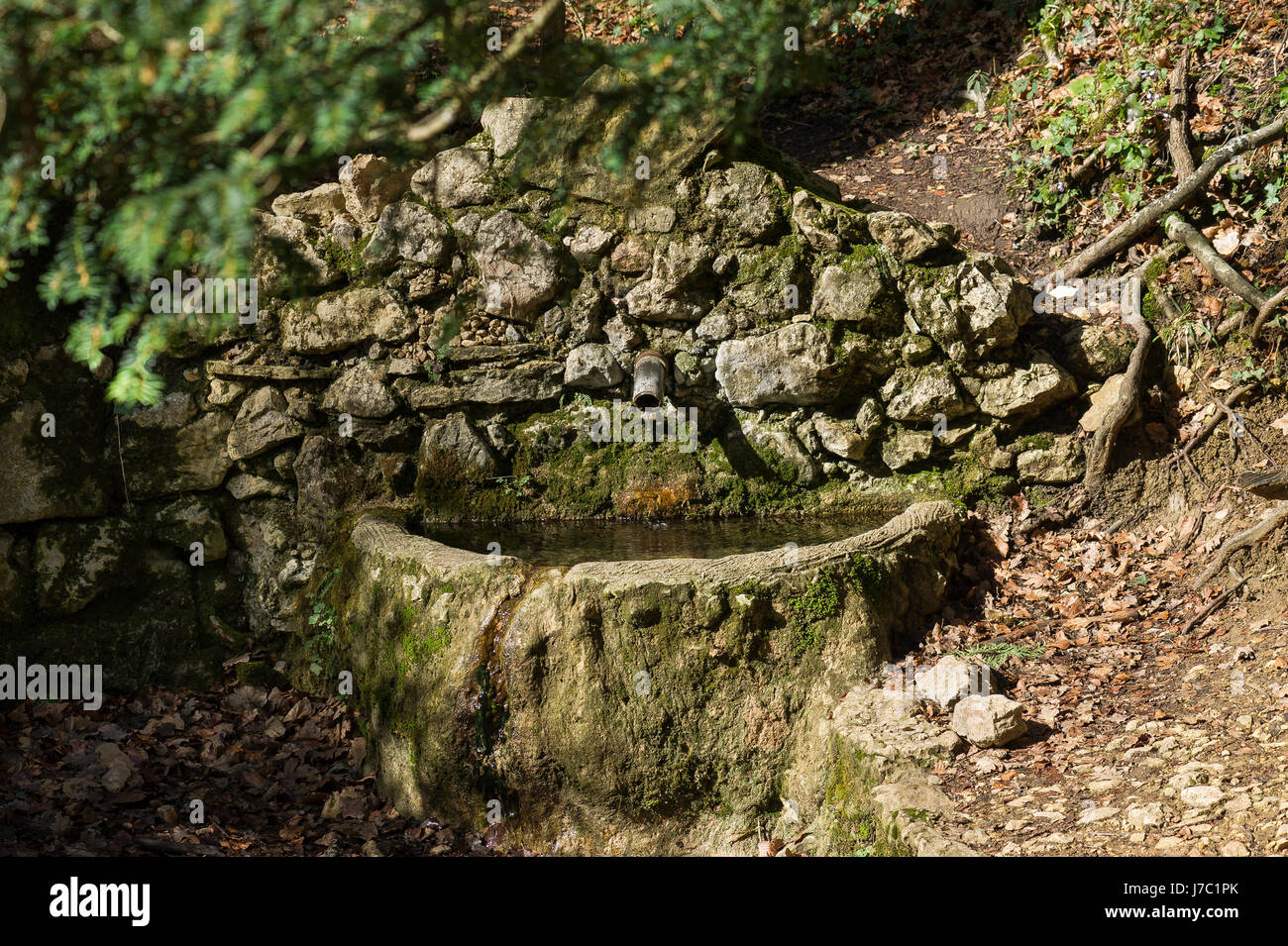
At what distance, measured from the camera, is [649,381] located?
20.1 feet

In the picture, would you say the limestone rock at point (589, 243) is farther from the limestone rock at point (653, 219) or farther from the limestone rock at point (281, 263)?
the limestone rock at point (281, 263)

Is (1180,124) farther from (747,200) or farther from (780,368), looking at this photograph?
(780,368)

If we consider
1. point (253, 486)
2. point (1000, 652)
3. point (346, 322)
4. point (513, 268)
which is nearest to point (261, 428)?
point (253, 486)

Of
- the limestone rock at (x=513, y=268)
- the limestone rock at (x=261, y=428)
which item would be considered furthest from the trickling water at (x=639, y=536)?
the limestone rock at (x=513, y=268)

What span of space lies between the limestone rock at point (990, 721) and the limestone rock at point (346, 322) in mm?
4120

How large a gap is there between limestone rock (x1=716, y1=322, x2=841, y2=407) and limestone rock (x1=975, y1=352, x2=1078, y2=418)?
95cm

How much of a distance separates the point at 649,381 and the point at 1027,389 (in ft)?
7.52

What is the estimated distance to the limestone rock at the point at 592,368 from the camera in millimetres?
6418

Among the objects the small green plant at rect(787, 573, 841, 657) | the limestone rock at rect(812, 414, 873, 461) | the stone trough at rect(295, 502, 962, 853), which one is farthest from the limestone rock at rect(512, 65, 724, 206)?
the small green plant at rect(787, 573, 841, 657)

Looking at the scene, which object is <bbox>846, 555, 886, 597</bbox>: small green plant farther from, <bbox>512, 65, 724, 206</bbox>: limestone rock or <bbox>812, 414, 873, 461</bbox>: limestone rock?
<bbox>512, 65, 724, 206</bbox>: limestone rock

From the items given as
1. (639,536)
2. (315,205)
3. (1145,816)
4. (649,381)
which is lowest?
(1145,816)

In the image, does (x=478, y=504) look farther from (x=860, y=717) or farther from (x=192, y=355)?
(x=860, y=717)

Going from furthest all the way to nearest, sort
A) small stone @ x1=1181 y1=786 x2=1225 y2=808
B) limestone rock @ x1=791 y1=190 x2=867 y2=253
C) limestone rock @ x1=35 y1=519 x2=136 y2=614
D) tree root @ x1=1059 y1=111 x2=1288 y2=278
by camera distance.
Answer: limestone rock @ x1=791 y1=190 x2=867 y2=253 → limestone rock @ x1=35 y1=519 x2=136 y2=614 → tree root @ x1=1059 y1=111 x2=1288 y2=278 → small stone @ x1=1181 y1=786 x2=1225 y2=808

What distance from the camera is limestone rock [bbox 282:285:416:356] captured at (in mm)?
6535
